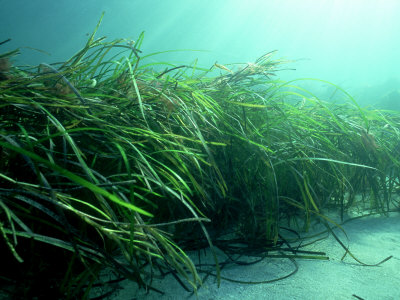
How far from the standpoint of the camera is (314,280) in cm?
92

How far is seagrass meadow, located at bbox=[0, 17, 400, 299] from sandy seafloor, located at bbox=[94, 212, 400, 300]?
0.04 metres

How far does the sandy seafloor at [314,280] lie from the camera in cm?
83

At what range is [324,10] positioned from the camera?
8662 centimetres

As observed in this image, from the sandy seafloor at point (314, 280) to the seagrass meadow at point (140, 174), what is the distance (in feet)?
0.13

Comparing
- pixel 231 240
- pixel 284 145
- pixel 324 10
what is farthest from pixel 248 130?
pixel 324 10

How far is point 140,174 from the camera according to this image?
92cm

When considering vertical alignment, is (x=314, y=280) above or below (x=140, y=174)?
below

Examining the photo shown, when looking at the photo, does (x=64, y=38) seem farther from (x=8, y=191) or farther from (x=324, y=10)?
(x=8, y=191)

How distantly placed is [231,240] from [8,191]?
82 cm

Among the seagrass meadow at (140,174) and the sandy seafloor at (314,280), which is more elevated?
the seagrass meadow at (140,174)

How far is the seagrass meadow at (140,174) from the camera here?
2.30 feet

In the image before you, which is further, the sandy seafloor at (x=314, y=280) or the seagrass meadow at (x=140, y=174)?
the sandy seafloor at (x=314, y=280)

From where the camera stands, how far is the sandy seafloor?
834 millimetres

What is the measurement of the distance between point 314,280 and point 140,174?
0.68m
